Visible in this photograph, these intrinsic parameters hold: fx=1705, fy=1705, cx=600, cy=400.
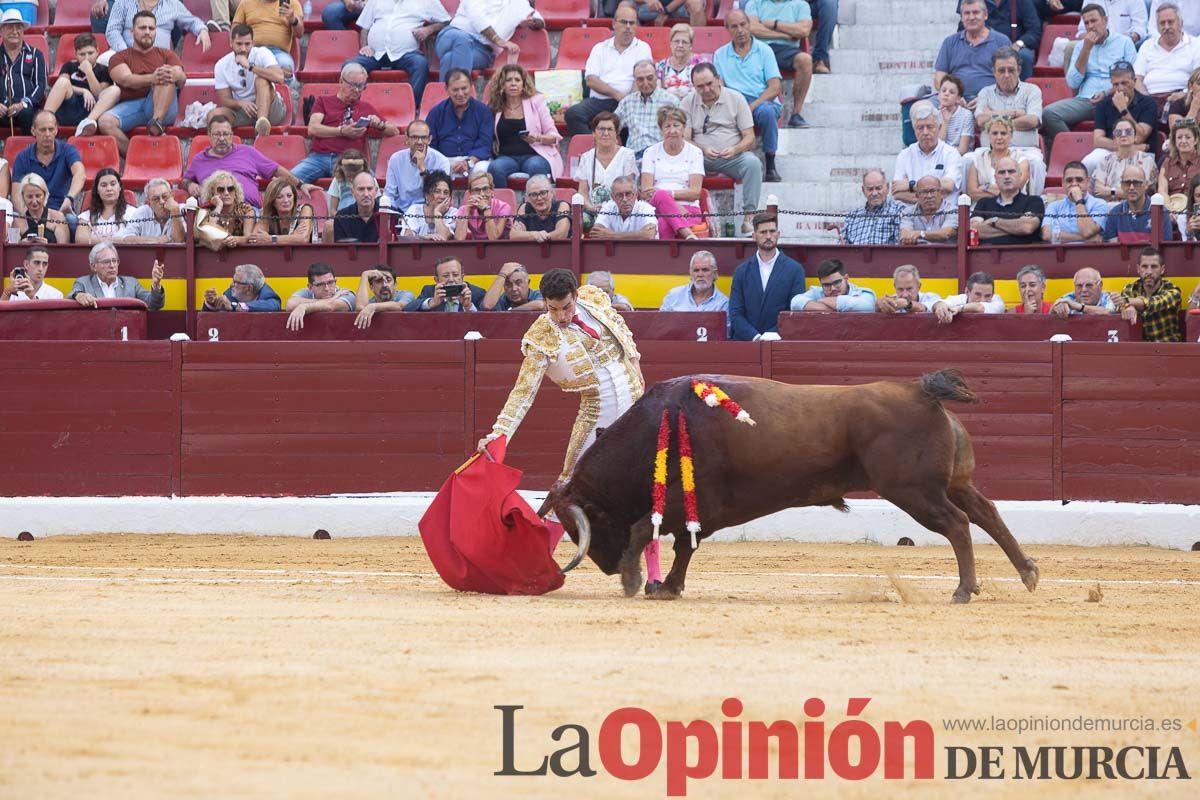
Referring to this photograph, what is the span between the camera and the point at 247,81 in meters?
12.5

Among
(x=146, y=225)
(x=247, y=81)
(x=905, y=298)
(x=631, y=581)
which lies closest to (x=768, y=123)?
(x=905, y=298)

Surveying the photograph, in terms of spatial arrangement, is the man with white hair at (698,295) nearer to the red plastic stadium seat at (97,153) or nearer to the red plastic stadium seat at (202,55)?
the red plastic stadium seat at (97,153)

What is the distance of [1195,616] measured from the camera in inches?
238

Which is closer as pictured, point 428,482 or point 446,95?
point 428,482

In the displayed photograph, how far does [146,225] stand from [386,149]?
72.1 inches

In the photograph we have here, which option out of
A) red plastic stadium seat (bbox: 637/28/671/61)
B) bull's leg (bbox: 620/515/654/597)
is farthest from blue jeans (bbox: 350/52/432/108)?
bull's leg (bbox: 620/515/654/597)

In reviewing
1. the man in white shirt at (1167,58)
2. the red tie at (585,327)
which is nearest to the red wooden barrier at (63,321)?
the red tie at (585,327)

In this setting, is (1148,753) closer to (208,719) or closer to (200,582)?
(208,719)

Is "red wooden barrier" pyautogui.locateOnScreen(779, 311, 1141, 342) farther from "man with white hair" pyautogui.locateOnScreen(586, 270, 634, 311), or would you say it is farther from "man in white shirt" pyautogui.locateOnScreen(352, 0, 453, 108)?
"man in white shirt" pyautogui.locateOnScreen(352, 0, 453, 108)

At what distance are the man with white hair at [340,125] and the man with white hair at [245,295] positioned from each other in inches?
61.2

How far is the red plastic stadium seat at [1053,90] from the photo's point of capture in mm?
11500

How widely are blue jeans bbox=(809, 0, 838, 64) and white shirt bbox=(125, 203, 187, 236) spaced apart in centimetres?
471

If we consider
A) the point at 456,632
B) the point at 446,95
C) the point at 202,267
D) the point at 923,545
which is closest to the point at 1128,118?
the point at 923,545

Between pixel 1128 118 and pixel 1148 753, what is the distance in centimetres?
719
